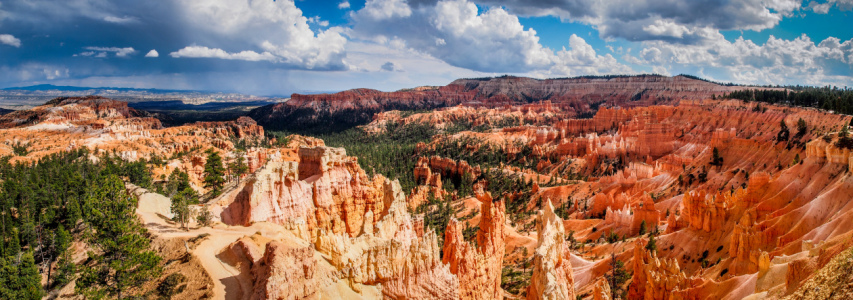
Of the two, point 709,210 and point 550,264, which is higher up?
point 550,264

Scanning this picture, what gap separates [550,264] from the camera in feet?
65.3

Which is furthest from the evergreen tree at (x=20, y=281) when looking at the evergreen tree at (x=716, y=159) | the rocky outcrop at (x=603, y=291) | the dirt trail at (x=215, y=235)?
the evergreen tree at (x=716, y=159)

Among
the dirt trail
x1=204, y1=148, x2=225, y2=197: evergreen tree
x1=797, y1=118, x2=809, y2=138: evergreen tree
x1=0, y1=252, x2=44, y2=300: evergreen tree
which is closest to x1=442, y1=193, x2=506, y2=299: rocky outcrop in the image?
the dirt trail

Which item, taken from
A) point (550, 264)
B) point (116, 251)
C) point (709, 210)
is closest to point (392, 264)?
point (550, 264)

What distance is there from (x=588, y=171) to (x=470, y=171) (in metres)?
22.2

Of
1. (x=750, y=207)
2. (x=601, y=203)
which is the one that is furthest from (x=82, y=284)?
(x=601, y=203)

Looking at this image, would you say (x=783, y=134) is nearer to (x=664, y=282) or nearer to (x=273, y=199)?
(x=664, y=282)

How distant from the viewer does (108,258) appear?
16891mm

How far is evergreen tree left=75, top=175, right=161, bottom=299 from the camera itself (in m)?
16.0

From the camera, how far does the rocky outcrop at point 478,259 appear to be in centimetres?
2383

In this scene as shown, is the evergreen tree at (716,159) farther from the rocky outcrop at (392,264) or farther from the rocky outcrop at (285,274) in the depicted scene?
the rocky outcrop at (285,274)

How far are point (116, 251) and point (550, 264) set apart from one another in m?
18.0

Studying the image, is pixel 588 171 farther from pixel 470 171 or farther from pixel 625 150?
pixel 470 171

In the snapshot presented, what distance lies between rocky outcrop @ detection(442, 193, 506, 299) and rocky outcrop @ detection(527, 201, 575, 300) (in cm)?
Result: 320
